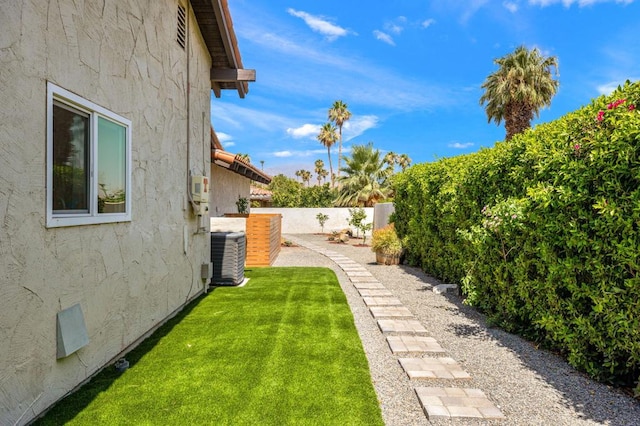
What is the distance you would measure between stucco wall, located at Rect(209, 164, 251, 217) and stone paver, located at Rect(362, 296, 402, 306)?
687cm

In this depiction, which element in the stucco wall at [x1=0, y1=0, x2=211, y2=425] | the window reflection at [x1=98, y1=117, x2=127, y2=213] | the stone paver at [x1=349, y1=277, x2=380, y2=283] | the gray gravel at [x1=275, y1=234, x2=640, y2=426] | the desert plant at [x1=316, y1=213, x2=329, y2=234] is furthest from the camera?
the desert plant at [x1=316, y1=213, x2=329, y2=234]

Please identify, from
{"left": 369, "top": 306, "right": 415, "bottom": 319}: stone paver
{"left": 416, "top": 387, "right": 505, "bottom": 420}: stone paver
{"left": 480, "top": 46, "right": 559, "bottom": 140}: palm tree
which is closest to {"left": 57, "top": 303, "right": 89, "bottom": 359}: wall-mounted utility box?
{"left": 416, "top": 387, "right": 505, "bottom": 420}: stone paver

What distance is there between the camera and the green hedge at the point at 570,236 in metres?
3.57

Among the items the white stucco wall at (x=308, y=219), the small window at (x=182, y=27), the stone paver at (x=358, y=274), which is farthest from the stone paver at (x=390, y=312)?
the white stucco wall at (x=308, y=219)

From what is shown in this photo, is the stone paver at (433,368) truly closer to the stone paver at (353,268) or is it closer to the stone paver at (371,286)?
the stone paver at (371,286)

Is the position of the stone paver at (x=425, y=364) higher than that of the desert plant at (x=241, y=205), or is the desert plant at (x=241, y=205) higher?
the desert plant at (x=241, y=205)

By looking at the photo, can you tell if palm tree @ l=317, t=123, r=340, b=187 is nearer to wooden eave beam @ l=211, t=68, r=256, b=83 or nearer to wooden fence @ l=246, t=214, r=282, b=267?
wooden fence @ l=246, t=214, r=282, b=267

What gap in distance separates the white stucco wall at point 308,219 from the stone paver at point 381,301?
1982 cm

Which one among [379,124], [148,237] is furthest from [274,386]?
[379,124]

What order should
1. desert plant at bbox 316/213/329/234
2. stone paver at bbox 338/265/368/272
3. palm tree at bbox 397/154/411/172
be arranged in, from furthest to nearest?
palm tree at bbox 397/154/411/172 → desert plant at bbox 316/213/329/234 → stone paver at bbox 338/265/368/272

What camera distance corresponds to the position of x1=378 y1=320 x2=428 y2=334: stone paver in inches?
223

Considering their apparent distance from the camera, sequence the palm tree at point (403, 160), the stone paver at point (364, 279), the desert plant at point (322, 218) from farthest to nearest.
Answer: the palm tree at point (403, 160), the desert plant at point (322, 218), the stone paver at point (364, 279)

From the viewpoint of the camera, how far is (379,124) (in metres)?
34.6

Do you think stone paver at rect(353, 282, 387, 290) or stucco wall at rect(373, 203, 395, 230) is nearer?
stone paver at rect(353, 282, 387, 290)
